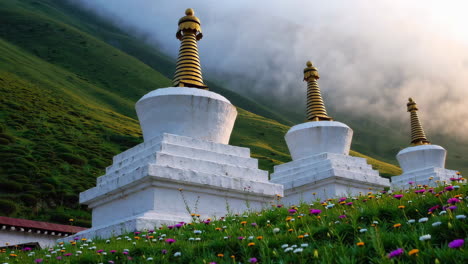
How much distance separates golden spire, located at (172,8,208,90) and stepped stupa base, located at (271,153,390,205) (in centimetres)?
520

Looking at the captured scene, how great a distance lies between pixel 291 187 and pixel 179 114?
5.98 metres

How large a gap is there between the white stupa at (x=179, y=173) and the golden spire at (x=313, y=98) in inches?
252

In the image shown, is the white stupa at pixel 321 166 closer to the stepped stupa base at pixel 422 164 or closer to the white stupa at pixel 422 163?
the white stupa at pixel 422 163

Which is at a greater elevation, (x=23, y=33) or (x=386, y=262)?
(x=23, y=33)

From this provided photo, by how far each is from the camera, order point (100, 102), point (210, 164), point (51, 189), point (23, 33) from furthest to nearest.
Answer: point (23, 33)
point (100, 102)
point (51, 189)
point (210, 164)

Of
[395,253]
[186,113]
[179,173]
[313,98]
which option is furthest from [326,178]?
[395,253]

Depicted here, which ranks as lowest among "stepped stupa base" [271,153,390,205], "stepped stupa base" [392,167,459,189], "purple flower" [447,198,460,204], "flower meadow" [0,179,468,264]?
"flower meadow" [0,179,468,264]

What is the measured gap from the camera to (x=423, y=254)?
11.8 feet

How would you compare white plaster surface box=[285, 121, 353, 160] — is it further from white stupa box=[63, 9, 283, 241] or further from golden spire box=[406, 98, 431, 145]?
golden spire box=[406, 98, 431, 145]

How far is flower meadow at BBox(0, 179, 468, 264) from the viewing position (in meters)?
3.91

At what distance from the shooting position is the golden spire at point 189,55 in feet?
41.2

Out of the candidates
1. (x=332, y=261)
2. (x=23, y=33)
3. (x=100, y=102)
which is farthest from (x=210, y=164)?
(x=23, y=33)

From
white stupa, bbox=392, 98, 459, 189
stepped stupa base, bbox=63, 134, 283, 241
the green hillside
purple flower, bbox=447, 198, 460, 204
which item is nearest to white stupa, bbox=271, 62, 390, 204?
stepped stupa base, bbox=63, 134, 283, 241

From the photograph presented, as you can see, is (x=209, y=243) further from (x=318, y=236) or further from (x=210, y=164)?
(x=210, y=164)
